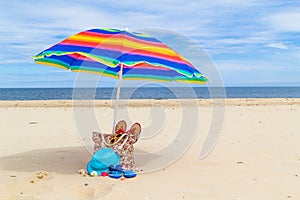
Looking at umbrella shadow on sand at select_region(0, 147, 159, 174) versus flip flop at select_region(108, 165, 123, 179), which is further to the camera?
umbrella shadow on sand at select_region(0, 147, 159, 174)

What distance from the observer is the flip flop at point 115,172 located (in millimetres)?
5852

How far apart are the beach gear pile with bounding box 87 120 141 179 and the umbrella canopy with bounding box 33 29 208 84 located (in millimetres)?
998

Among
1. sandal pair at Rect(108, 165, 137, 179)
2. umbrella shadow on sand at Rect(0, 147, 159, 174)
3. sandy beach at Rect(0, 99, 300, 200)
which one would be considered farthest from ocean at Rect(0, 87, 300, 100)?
sandal pair at Rect(108, 165, 137, 179)

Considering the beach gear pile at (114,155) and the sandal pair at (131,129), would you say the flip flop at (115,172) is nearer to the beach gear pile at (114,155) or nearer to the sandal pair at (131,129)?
the beach gear pile at (114,155)

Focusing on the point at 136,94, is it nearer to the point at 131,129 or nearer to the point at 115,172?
the point at 131,129

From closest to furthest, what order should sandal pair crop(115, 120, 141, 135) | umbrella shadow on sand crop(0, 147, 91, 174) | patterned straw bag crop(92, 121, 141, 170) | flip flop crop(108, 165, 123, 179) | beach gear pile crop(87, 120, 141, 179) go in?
flip flop crop(108, 165, 123, 179) → beach gear pile crop(87, 120, 141, 179) → patterned straw bag crop(92, 121, 141, 170) → umbrella shadow on sand crop(0, 147, 91, 174) → sandal pair crop(115, 120, 141, 135)

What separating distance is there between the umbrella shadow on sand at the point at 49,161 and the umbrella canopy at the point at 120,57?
5.41 feet

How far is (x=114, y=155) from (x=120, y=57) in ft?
5.30

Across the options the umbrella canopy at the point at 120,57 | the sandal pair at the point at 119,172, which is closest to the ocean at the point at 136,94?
the umbrella canopy at the point at 120,57

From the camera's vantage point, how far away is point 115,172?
5.98 metres

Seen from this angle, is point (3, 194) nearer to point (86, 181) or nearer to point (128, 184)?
point (86, 181)

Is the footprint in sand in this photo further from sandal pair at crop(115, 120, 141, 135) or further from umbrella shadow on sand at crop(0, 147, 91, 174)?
sandal pair at crop(115, 120, 141, 135)

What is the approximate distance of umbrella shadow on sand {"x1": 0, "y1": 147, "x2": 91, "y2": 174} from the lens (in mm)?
6383

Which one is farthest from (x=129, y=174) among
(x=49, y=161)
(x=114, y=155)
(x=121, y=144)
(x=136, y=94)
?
(x=136, y=94)
